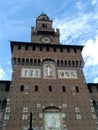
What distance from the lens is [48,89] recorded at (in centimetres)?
2584

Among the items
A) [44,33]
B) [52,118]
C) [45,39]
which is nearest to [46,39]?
[45,39]

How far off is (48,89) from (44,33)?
40.4 ft

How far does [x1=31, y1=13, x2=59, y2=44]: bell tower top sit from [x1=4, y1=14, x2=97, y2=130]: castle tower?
0.75 metres

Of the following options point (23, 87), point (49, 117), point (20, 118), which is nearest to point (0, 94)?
point (23, 87)

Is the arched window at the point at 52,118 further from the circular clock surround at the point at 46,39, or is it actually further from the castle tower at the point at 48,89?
the circular clock surround at the point at 46,39

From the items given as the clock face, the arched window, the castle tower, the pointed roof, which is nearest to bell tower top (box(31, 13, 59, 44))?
the clock face

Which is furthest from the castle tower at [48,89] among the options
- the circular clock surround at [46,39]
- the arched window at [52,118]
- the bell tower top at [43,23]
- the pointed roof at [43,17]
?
the pointed roof at [43,17]

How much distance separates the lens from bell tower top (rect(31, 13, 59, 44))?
34.0 meters

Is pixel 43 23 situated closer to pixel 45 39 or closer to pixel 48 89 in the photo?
pixel 45 39

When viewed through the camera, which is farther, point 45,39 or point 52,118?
point 45,39

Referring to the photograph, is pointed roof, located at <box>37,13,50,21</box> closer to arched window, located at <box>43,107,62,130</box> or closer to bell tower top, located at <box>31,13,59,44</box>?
bell tower top, located at <box>31,13,59,44</box>

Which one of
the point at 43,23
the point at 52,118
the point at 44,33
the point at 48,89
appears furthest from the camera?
the point at 43,23

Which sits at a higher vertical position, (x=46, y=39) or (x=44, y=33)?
(x=44, y=33)

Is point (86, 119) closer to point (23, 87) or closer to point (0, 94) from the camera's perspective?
point (23, 87)
